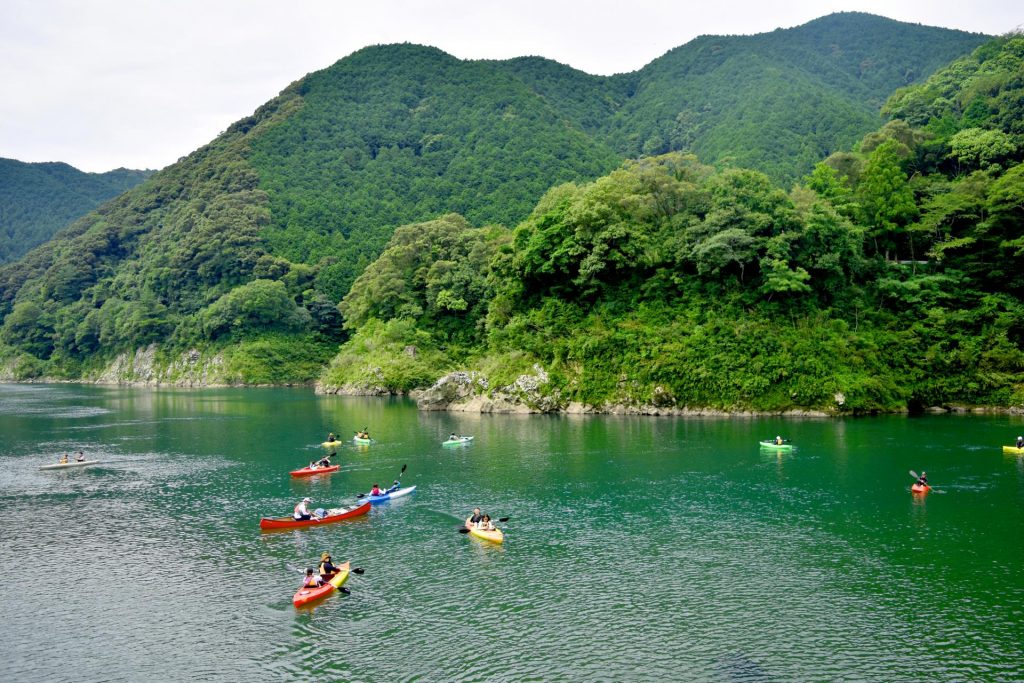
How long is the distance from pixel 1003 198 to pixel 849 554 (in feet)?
175

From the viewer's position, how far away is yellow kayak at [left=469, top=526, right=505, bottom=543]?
2775 centimetres

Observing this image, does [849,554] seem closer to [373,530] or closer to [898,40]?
[373,530]

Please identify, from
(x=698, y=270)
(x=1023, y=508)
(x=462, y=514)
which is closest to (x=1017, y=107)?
(x=698, y=270)

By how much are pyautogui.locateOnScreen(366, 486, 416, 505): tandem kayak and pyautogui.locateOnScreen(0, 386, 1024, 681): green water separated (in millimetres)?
621

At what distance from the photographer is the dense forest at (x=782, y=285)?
200 feet

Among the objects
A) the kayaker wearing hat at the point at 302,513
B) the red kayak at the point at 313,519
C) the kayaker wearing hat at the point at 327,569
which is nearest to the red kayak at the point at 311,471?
the red kayak at the point at 313,519

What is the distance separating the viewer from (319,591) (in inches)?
879

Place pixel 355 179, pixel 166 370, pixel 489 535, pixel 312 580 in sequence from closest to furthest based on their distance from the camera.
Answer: pixel 312 580, pixel 489 535, pixel 166 370, pixel 355 179

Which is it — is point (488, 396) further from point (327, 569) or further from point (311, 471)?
point (327, 569)

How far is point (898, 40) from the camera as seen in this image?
177 metres

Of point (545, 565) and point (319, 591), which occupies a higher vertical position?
point (319, 591)

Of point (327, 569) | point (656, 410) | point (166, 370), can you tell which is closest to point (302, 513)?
point (327, 569)

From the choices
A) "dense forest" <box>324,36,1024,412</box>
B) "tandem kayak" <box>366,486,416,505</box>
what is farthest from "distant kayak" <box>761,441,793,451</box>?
"tandem kayak" <box>366,486,416,505</box>

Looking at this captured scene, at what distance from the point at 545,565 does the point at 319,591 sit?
25.4 feet
